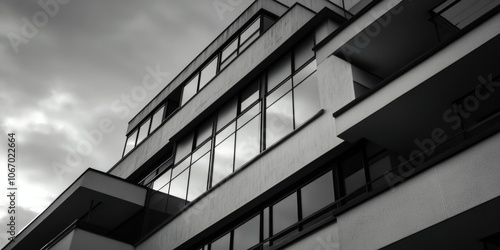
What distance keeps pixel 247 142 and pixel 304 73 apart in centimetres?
302

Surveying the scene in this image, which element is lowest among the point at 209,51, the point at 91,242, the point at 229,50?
the point at 91,242

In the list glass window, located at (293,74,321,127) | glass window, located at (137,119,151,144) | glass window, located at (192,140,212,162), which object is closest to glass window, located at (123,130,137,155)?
glass window, located at (137,119,151,144)

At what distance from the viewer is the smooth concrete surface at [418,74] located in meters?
9.95

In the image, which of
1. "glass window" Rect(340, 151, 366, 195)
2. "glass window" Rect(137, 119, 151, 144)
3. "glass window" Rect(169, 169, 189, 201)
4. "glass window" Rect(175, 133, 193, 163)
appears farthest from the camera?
"glass window" Rect(137, 119, 151, 144)

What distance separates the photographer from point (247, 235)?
14.7 meters

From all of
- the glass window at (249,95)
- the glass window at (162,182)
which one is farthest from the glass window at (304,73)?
the glass window at (162,182)

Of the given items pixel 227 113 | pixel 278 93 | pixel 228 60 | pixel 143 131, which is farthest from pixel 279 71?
pixel 143 131

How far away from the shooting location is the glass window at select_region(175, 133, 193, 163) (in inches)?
803

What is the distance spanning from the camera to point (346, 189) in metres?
12.6

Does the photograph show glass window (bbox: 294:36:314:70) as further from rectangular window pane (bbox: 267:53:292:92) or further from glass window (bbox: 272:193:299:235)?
glass window (bbox: 272:193:299:235)

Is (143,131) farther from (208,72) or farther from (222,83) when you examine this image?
(222,83)

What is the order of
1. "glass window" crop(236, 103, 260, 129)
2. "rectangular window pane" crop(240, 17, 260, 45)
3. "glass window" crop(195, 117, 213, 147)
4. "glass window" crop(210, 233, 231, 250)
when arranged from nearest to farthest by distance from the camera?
"glass window" crop(210, 233, 231, 250) < "glass window" crop(236, 103, 260, 129) < "glass window" crop(195, 117, 213, 147) < "rectangular window pane" crop(240, 17, 260, 45)

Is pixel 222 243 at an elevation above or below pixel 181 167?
below

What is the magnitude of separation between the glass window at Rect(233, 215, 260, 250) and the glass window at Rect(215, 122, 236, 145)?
13.5ft
